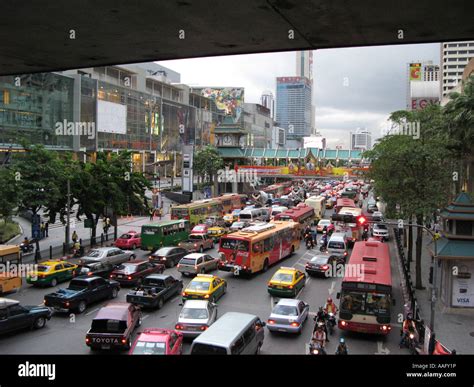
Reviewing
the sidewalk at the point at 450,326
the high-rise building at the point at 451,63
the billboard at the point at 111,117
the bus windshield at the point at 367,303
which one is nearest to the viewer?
the bus windshield at the point at 367,303

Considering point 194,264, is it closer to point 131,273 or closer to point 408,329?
point 131,273

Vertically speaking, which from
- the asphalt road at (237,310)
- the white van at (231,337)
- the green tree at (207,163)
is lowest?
the asphalt road at (237,310)

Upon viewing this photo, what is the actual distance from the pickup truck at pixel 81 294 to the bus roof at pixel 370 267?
997 centimetres

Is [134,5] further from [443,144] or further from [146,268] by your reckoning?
[443,144]

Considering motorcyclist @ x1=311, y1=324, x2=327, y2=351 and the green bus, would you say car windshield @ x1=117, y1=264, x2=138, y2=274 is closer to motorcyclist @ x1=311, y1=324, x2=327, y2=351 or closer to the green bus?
the green bus

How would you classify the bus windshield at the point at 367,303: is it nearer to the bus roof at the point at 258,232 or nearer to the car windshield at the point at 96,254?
the bus roof at the point at 258,232

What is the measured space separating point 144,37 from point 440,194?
2098 cm

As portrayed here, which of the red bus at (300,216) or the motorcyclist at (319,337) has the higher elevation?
the red bus at (300,216)

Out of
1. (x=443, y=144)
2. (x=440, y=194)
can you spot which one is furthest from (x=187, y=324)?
(x=443, y=144)

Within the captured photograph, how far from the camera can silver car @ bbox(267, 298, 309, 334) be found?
616 inches

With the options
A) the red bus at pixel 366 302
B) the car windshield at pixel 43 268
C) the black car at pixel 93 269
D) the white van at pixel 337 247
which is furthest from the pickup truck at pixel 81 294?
the white van at pixel 337 247

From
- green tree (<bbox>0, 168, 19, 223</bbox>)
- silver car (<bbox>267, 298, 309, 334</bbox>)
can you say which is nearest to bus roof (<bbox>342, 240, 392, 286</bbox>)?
silver car (<bbox>267, 298, 309, 334</bbox>)

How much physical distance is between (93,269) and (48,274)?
242 cm

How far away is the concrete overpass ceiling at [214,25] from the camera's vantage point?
467 centimetres
